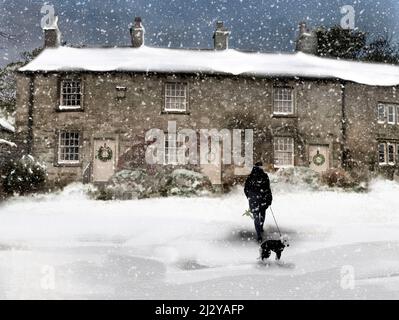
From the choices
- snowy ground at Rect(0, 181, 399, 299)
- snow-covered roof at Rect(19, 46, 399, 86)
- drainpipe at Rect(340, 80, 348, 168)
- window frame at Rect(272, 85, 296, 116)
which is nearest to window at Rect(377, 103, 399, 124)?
snow-covered roof at Rect(19, 46, 399, 86)

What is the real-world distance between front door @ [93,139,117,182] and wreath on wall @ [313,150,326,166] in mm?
2820

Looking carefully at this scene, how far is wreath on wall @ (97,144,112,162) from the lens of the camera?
6.50 meters

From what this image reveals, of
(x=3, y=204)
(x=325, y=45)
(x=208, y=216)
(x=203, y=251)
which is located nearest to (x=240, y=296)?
(x=203, y=251)

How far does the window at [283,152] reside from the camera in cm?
652

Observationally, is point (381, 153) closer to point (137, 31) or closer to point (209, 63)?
point (209, 63)

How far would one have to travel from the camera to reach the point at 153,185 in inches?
244

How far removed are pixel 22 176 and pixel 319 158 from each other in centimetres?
401

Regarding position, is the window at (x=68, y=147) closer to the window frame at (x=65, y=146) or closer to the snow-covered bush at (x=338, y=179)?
the window frame at (x=65, y=146)

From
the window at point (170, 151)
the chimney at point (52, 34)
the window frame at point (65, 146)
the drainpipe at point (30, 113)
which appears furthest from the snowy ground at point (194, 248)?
the chimney at point (52, 34)

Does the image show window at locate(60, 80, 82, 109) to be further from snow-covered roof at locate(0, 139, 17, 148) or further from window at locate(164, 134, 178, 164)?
window at locate(164, 134, 178, 164)

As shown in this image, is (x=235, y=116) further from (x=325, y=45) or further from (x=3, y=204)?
(x=3, y=204)

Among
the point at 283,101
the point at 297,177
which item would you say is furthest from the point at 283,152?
the point at 283,101

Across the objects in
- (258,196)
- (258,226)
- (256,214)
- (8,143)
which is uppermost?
(8,143)
